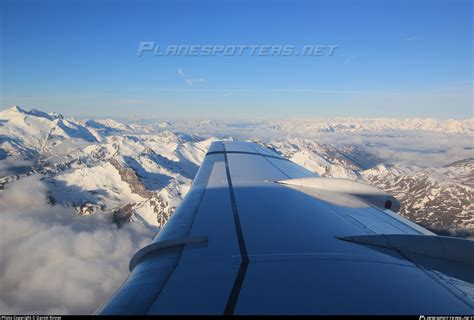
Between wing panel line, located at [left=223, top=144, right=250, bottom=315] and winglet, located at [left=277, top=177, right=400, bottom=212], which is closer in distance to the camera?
wing panel line, located at [left=223, top=144, right=250, bottom=315]

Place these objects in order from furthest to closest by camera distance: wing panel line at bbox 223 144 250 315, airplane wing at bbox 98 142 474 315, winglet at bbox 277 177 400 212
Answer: winglet at bbox 277 177 400 212
airplane wing at bbox 98 142 474 315
wing panel line at bbox 223 144 250 315

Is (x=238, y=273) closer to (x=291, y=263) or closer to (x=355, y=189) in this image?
(x=291, y=263)

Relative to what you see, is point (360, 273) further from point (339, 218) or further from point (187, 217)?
point (187, 217)

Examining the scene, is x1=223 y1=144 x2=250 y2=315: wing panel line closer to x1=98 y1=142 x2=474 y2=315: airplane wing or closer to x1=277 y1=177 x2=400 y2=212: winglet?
x1=98 y1=142 x2=474 y2=315: airplane wing

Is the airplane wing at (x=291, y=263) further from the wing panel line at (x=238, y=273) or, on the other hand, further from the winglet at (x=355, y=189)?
the winglet at (x=355, y=189)

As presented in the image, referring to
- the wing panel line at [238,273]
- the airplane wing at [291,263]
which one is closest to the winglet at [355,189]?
the airplane wing at [291,263]

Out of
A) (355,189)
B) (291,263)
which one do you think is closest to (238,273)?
(291,263)

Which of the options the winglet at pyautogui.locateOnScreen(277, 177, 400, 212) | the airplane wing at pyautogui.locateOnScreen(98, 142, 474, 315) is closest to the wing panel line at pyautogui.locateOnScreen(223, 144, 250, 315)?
the airplane wing at pyautogui.locateOnScreen(98, 142, 474, 315)

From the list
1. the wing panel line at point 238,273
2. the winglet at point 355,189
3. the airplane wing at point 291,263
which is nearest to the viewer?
the wing panel line at point 238,273
